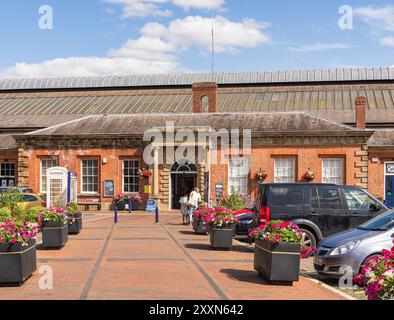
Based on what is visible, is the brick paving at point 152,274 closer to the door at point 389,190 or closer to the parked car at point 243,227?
the parked car at point 243,227

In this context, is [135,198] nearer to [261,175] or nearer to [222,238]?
[261,175]

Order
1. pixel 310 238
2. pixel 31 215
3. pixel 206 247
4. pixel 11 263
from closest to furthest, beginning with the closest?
pixel 11 263
pixel 310 238
pixel 206 247
pixel 31 215

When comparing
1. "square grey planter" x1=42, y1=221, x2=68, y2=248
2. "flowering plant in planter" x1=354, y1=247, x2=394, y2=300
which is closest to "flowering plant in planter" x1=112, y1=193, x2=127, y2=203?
"square grey planter" x1=42, y1=221, x2=68, y2=248

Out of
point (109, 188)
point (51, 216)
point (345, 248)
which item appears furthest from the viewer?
point (109, 188)

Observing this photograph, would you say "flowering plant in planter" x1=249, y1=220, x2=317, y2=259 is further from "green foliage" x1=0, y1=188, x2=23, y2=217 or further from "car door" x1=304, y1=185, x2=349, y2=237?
"green foliage" x1=0, y1=188, x2=23, y2=217

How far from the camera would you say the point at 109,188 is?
3912 centimetres

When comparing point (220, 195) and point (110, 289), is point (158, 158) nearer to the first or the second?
point (220, 195)

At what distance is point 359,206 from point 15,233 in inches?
378

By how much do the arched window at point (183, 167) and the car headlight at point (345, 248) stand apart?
25642 mm

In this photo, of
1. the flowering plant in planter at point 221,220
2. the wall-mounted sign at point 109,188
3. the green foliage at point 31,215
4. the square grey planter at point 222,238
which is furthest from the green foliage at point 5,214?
the wall-mounted sign at point 109,188

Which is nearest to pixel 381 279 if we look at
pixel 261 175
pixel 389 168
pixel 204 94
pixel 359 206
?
pixel 359 206

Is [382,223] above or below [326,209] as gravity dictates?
below

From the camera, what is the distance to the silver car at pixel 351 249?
41.3 feet

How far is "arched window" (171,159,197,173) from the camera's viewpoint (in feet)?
126
